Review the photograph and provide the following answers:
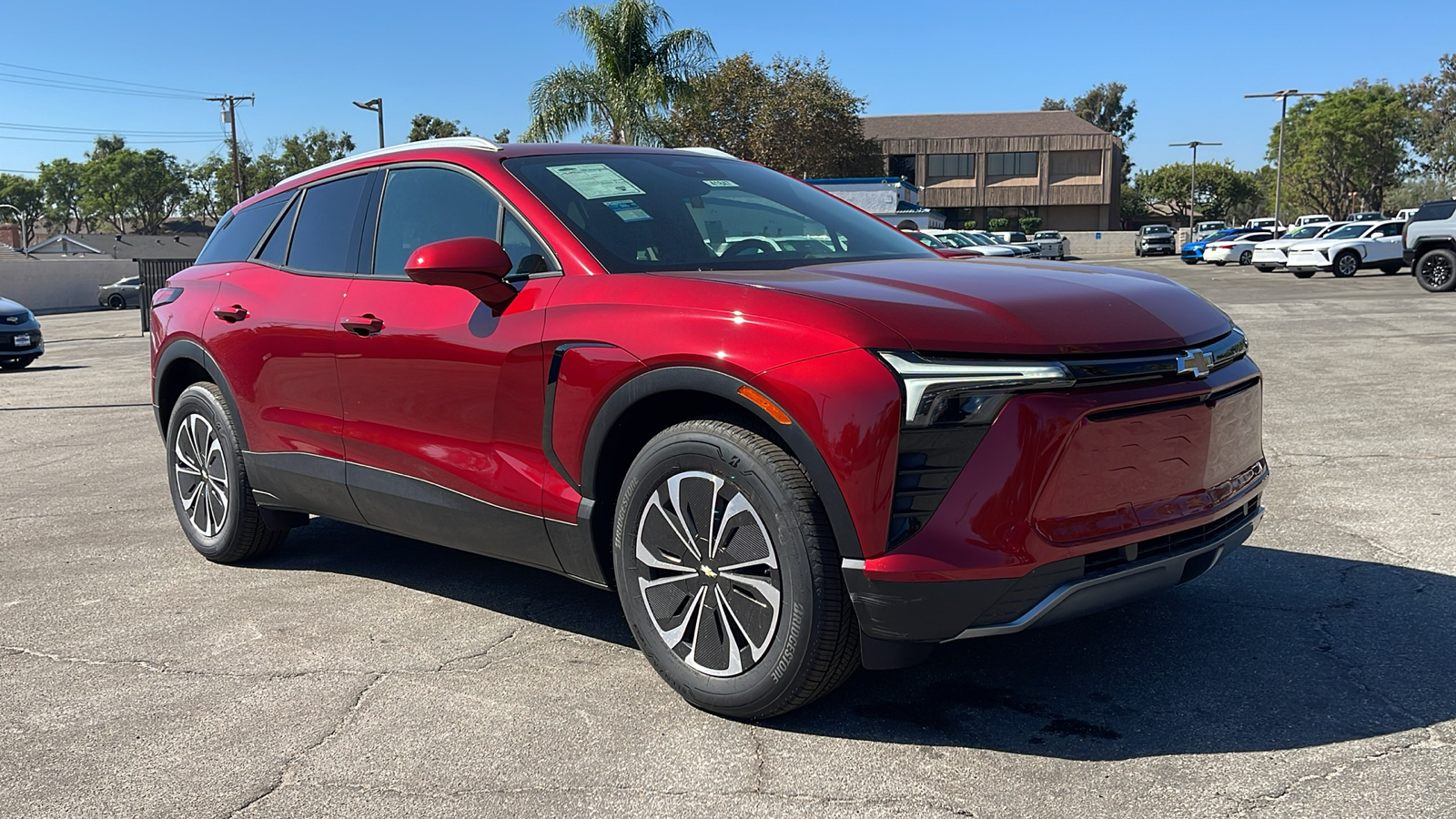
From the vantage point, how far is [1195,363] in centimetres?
320

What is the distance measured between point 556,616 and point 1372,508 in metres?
3.98

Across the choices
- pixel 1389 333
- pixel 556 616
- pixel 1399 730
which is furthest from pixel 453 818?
pixel 1389 333

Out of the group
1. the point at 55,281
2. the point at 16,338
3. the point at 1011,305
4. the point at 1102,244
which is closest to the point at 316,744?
the point at 1011,305

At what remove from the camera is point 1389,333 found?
47.3ft

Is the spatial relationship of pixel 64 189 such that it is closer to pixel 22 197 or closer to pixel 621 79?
pixel 22 197

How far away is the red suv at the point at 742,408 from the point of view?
2.90 metres

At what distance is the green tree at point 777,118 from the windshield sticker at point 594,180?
159ft

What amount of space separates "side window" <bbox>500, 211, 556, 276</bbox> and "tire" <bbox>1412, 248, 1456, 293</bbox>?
Result: 72.9 feet

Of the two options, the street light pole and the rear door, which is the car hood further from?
the street light pole

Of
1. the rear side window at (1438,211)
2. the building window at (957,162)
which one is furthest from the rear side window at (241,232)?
the building window at (957,162)

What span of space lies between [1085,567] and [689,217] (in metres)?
1.83

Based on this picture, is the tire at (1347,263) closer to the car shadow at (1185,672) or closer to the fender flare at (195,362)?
the car shadow at (1185,672)

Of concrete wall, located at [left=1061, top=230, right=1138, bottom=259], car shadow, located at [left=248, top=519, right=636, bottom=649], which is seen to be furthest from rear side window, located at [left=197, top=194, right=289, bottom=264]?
concrete wall, located at [left=1061, top=230, right=1138, bottom=259]

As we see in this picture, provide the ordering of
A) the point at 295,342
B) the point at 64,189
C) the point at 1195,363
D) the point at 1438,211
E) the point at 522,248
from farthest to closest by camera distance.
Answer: the point at 64,189 → the point at 1438,211 → the point at 295,342 → the point at 522,248 → the point at 1195,363
